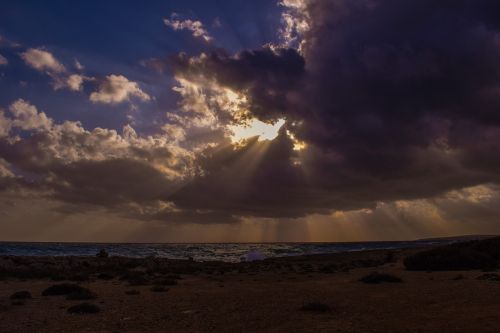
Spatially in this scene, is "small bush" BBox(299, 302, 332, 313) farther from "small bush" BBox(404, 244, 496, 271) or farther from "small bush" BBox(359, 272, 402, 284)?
"small bush" BBox(404, 244, 496, 271)

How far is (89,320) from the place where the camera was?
1694cm

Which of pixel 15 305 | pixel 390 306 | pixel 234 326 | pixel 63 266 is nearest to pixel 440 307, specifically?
pixel 390 306

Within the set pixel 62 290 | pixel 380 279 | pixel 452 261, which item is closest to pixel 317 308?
pixel 380 279

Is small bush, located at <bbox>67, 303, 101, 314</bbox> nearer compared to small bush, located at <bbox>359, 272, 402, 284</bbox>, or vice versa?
small bush, located at <bbox>67, 303, 101, 314</bbox>

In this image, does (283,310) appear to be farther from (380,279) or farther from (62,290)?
(62,290)

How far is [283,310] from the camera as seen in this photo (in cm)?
1814

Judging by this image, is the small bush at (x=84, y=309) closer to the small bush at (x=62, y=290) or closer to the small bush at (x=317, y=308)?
the small bush at (x=62, y=290)

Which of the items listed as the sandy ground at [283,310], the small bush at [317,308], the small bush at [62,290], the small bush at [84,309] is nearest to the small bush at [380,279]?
the sandy ground at [283,310]

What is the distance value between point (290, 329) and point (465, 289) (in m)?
11.6

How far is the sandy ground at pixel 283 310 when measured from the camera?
47.3 feet

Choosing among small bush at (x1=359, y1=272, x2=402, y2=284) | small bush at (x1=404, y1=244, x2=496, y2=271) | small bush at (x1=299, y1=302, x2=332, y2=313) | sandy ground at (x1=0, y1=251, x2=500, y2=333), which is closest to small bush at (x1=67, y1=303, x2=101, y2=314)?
sandy ground at (x1=0, y1=251, x2=500, y2=333)

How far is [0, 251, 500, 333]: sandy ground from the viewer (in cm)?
1441

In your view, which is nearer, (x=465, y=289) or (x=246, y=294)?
(x=465, y=289)

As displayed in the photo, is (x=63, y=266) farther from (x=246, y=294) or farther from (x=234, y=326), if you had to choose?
(x=234, y=326)
